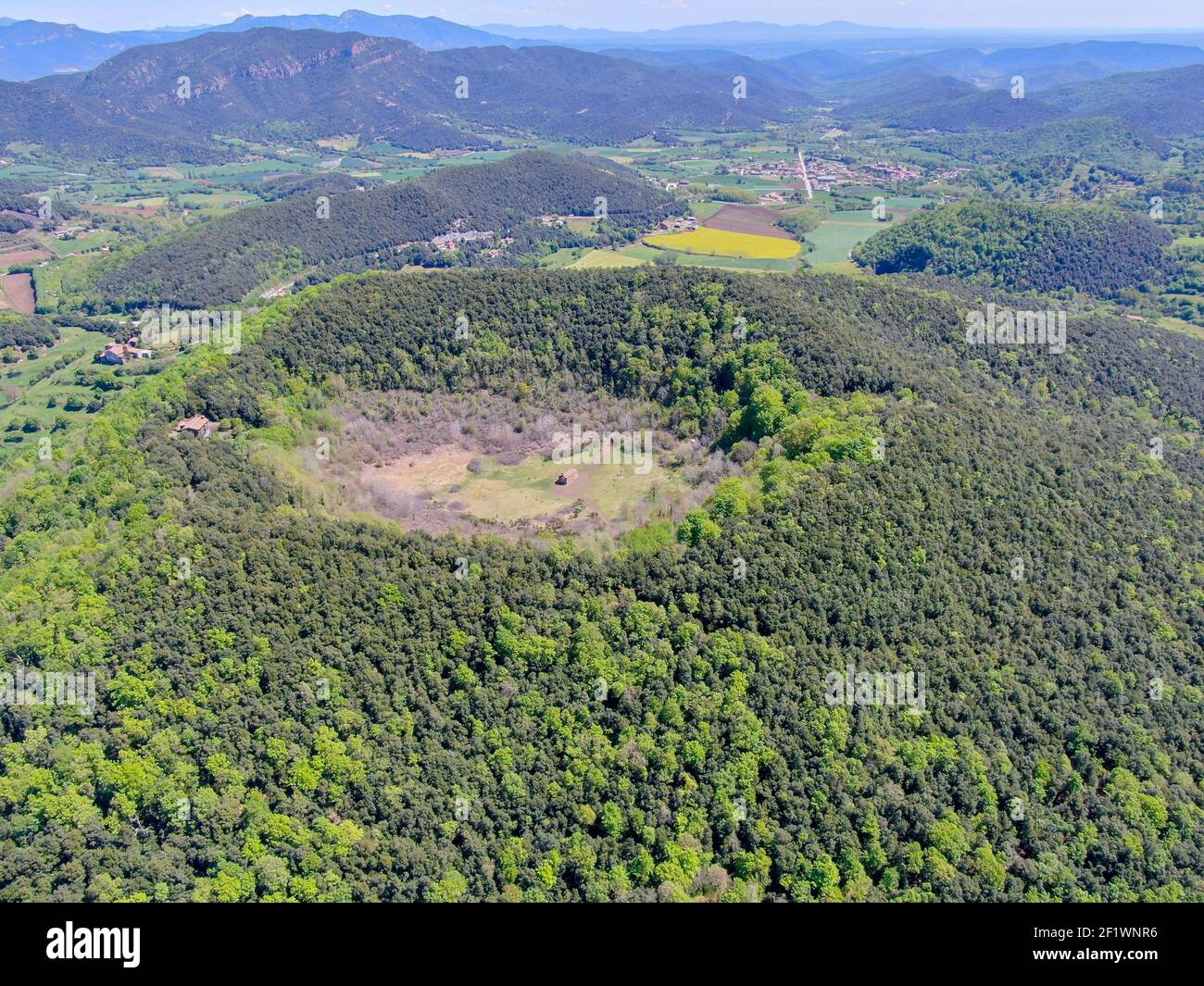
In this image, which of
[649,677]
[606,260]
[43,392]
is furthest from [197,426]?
[606,260]

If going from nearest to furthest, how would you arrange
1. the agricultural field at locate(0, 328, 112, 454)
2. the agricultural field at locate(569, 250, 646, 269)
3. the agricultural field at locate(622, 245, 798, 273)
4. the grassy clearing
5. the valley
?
the valley → the grassy clearing → the agricultural field at locate(0, 328, 112, 454) → the agricultural field at locate(622, 245, 798, 273) → the agricultural field at locate(569, 250, 646, 269)

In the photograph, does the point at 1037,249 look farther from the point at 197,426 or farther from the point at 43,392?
the point at 43,392

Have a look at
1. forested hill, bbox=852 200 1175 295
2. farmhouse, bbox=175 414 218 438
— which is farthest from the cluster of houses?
forested hill, bbox=852 200 1175 295

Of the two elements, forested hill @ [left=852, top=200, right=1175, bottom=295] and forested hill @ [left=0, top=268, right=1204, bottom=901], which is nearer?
forested hill @ [left=0, top=268, right=1204, bottom=901]

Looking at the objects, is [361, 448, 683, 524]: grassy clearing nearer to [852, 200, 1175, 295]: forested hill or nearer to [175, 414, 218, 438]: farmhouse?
[175, 414, 218, 438]: farmhouse

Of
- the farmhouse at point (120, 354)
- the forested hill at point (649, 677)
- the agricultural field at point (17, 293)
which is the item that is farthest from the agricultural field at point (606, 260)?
the agricultural field at point (17, 293)

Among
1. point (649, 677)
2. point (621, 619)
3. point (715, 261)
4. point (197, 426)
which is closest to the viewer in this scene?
point (649, 677)

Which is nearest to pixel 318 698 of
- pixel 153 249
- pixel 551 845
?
pixel 551 845
